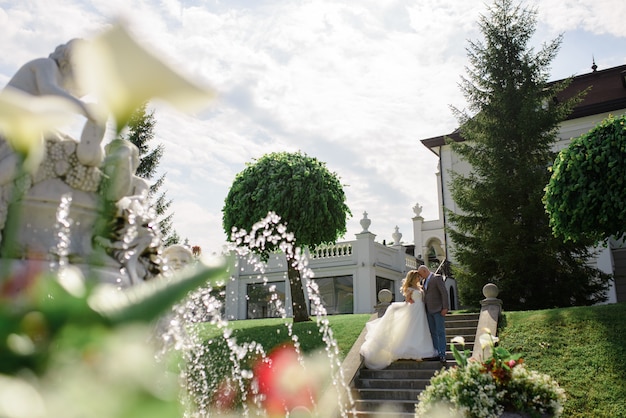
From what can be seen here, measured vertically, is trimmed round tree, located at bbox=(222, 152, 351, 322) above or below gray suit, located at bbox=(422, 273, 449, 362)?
above

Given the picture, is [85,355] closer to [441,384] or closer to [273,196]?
[441,384]

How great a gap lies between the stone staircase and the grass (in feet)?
4.44

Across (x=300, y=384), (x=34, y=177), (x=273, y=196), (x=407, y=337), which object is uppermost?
(x=273, y=196)

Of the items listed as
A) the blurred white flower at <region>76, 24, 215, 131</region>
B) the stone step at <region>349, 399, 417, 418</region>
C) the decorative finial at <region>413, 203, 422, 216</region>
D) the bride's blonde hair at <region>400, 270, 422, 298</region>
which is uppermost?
the decorative finial at <region>413, 203, 422, 216</region>

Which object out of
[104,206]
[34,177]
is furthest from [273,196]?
[104,206]

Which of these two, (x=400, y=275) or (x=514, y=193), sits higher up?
(x=514, y=193)

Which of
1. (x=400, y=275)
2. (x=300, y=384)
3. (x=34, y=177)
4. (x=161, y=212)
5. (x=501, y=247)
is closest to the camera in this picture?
(x=34, y=177)

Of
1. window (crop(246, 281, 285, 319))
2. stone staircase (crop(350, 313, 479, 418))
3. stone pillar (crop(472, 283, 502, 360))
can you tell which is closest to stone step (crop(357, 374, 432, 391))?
stone staircase (crop(350, 313, 479, 418))

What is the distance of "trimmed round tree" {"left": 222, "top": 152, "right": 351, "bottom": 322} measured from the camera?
19.1 meters

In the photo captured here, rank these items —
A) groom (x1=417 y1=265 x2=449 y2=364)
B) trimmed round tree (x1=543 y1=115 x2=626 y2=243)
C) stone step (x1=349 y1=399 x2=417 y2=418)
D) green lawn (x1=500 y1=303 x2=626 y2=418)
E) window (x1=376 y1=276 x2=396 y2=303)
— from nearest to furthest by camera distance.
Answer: green lawn (x1=500 y1=303 x2=626 y2=418) → stone step (x1=349 y1=399 x2=417 y2=418) → groom (x1=417 y1=265 x2=449 y2=364) → trimmed round tree (x1=543 y1=115 x2=626 y2=243) → window (x1=376 y1=276 x2=396 y2=303)

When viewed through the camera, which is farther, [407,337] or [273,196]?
[273,196]

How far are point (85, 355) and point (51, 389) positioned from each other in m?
0.04

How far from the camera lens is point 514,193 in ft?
69.8

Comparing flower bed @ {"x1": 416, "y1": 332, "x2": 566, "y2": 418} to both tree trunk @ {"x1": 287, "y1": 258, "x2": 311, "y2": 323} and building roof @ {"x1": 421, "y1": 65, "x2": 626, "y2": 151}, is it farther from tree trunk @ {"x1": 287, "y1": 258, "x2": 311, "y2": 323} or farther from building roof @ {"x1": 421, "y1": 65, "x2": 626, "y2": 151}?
building roof @ {"x1": 421, "y1": 65, "x2": 626, "y2": 151}
